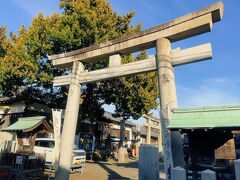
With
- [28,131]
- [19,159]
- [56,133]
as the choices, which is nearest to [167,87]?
[56,133]

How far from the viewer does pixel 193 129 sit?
572 cm

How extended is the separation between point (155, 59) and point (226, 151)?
13.1 ft

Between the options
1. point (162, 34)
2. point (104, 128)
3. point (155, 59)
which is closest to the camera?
point (162, 34)

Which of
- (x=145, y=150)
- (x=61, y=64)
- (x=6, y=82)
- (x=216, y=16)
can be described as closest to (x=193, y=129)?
(x=145, y=150)

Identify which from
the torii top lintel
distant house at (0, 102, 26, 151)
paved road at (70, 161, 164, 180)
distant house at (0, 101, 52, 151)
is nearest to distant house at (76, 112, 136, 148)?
distant house at (0, 101, 52, 151)

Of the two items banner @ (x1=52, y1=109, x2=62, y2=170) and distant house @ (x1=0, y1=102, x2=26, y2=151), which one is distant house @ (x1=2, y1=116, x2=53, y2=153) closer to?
banner @ (x1=52, y1=109, x2=62, y2=170)

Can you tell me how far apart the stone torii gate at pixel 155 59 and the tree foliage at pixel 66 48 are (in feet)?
20.9

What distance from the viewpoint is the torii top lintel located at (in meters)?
7.25

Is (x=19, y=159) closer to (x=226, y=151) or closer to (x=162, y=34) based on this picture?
(x=162, y=34)

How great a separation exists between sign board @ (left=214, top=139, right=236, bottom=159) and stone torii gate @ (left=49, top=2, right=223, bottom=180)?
114 cm

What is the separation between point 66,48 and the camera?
1762 cm

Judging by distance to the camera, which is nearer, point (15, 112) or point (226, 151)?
point (226, 151)

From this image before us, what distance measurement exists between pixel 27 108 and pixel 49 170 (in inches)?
365

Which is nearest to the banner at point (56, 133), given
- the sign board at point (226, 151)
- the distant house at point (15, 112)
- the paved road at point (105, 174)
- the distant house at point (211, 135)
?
the paved road at point (105, 174)
